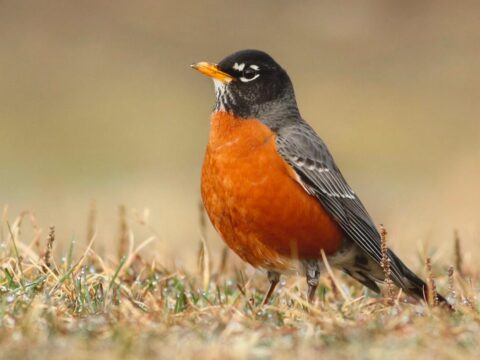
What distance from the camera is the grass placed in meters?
4.25

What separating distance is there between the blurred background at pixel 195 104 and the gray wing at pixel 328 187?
48.7 inches

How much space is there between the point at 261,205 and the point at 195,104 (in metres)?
14.3

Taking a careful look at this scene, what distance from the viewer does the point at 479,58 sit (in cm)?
2286

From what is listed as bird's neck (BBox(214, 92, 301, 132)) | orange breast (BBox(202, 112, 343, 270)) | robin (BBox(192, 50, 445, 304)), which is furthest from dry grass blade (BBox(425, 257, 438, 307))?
bird's neck (BBox(214, 92, 301, 132))

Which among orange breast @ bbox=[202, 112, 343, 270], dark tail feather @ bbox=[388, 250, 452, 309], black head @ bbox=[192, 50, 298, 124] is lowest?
dark tail feather @ bbox=[388, 250, 452, 309]

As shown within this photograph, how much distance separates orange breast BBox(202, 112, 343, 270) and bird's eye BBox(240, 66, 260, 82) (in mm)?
616

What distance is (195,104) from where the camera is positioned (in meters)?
20.6

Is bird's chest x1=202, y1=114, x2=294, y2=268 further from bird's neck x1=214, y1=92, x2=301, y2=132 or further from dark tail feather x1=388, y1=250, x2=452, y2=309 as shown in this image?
dark tail feather x1=388, y1=250, x2=452, y2=309

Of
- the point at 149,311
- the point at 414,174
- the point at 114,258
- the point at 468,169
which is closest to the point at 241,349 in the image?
the point at 149,311

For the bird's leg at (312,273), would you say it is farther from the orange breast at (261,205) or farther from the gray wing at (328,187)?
the gray wing at (328,187)

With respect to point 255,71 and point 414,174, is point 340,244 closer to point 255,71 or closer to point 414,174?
point 255,71

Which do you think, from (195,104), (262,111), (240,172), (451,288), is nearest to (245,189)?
(240,172)

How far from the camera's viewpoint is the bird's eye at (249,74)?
7.31 meters

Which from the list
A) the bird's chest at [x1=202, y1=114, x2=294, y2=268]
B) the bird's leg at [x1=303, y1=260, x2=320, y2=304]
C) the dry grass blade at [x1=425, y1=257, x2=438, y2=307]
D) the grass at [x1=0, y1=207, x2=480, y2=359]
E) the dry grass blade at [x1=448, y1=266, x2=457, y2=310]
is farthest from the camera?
the bird's leg at [x1=303, y1=260, x2=320, y2=304]
